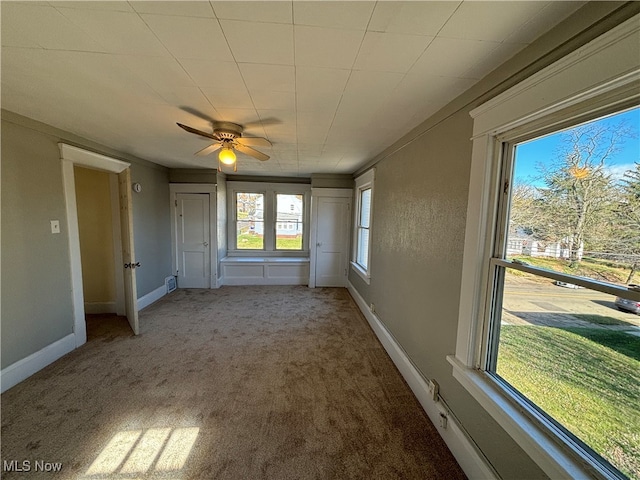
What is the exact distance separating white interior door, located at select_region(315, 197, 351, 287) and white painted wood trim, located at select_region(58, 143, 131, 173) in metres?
3.12

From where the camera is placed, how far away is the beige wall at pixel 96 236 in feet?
11.9

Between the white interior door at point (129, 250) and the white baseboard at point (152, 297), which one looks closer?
the white interior door at point (129, 250)

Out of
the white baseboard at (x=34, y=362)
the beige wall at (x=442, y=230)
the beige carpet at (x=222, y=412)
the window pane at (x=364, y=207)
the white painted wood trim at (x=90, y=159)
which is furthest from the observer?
the window pane at (x=364, y=207)

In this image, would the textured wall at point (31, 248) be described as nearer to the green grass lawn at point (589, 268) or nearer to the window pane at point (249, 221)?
the window pane at point (249, 221)

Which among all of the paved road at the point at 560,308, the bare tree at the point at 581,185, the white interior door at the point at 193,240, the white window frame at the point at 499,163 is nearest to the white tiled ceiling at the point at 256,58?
the white window frame at the point at 499,163

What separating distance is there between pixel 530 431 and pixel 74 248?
3.94m

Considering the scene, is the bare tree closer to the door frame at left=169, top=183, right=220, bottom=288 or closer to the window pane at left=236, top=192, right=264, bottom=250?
the door frame at left=169, top=183, right=220, bottom=288

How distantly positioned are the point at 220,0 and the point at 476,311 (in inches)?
73.4

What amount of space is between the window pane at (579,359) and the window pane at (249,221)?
4.97 m

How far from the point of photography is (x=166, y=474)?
1459 millimetres

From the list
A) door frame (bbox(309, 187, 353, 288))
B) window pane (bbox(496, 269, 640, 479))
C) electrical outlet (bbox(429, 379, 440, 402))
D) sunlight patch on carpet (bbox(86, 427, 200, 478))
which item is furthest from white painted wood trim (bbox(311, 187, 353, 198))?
sunlight patch on carpet (bbox(86, 427, 200, 478))

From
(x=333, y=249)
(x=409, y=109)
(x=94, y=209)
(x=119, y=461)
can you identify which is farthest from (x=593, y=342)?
(x=94, y=209)

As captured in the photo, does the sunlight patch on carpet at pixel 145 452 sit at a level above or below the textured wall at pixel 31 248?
below

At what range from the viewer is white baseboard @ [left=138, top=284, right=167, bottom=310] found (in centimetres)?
393
